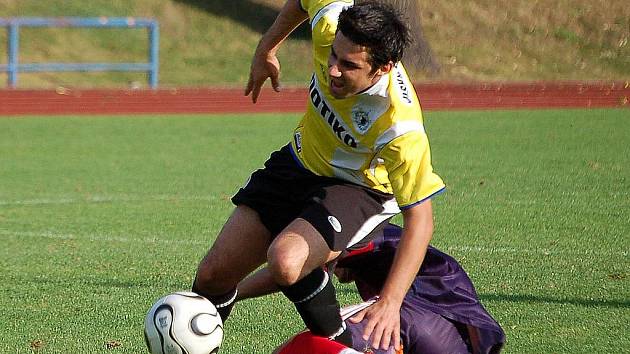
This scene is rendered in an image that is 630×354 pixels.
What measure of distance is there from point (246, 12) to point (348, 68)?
26.2 metres

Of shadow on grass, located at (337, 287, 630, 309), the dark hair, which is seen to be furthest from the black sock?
shadow on grass, located at (337, 287, 630, 309)

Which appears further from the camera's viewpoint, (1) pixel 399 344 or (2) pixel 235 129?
(2) pixel 235 129

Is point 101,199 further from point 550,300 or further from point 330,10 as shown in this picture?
point 330,10

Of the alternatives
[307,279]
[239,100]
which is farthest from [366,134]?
[239,100]

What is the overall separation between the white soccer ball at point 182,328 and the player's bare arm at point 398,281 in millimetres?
702

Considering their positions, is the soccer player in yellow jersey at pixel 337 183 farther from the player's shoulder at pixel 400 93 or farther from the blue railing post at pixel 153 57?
the blue railing post at pixel 153 57

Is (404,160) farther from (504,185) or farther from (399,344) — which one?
(504,185)

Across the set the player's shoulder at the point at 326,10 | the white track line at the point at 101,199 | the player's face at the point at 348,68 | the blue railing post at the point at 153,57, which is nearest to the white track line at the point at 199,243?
the white track line at the point at 101,199

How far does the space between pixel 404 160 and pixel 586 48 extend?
2724 centimetres

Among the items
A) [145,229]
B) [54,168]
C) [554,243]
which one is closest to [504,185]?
[554,243]

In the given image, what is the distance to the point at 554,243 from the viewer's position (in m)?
8.15

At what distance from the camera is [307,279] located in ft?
16.3

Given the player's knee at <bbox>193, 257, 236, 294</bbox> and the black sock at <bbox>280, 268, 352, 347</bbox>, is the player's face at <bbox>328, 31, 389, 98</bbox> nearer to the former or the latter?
the black sock at <bbox>280, 268, 352, 347</bbox>

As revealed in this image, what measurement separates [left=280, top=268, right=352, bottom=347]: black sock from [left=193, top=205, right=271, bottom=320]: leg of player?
20.0 inches
